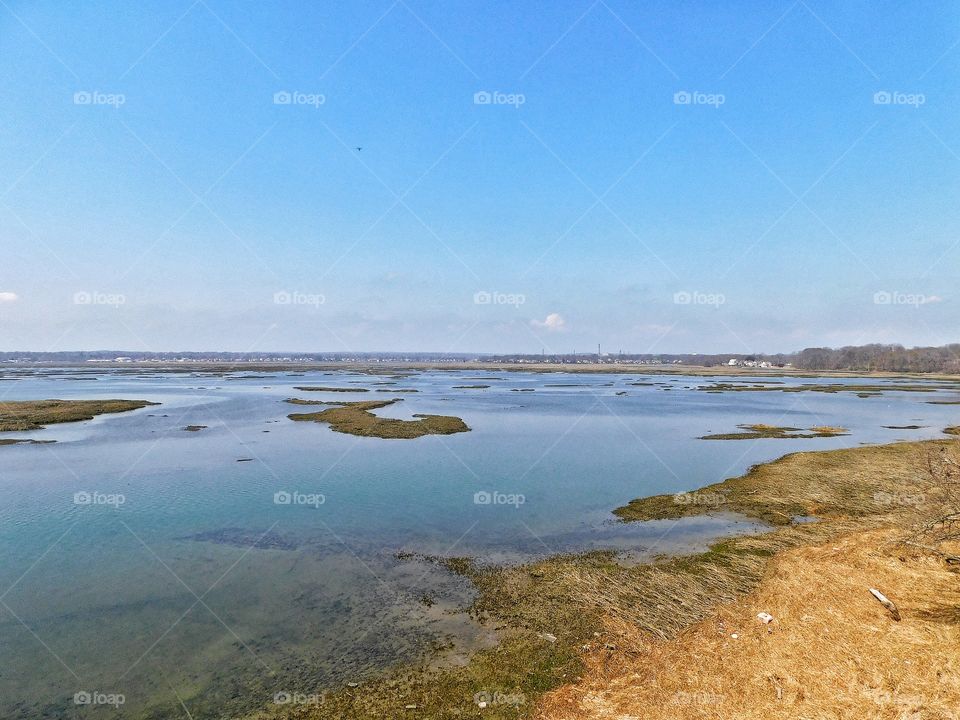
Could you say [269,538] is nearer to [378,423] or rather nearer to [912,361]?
[378,423]

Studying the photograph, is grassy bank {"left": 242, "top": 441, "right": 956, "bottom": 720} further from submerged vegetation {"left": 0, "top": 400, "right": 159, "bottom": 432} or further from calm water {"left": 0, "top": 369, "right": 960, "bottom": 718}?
submerged vegetation {"left": 0, "top": 400, "right": 159, "bottom": 432}

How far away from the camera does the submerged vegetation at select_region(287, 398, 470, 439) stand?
44062 mm

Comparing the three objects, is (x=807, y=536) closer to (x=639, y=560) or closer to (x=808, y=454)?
(x=639, y=560)

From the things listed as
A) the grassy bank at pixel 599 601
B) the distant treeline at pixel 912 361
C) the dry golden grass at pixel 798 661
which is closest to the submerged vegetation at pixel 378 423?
the grassy bank at pixel 599 601

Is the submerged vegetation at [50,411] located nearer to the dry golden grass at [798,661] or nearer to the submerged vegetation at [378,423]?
the submerged vegetation at [378,423]

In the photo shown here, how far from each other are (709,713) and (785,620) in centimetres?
451

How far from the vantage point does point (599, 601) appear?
14469 millimetres

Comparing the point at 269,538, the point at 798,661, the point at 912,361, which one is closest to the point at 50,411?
the point at 269,538

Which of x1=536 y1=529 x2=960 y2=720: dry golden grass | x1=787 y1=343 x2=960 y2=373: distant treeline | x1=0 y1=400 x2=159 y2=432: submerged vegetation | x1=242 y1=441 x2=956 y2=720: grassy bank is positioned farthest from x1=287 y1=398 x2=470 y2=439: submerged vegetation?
x1=787 y1=343 x2=960 y2=373: distant treeline

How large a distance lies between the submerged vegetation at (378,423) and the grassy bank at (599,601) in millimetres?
23656

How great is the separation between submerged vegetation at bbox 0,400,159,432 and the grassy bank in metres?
51.2

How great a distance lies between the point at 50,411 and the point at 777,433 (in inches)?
2938

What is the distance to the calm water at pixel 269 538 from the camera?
11.9m

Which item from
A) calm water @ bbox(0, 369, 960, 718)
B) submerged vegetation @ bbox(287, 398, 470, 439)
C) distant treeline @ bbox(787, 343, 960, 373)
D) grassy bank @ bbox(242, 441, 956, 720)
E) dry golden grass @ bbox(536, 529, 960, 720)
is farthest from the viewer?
distant treeline @ bbox(787, 343, 960, 373)
